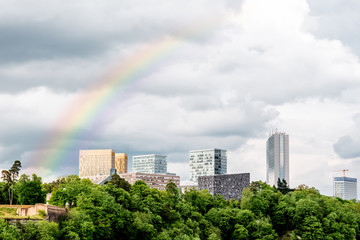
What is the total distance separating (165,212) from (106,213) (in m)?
22.6

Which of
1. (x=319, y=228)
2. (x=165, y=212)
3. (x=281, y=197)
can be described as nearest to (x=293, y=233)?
(x=319, y=228)

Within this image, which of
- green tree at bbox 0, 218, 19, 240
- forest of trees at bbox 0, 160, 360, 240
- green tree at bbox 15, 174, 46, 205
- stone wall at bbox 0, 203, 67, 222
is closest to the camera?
green tree at bbox 0, 218, 19, 240

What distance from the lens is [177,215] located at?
130 m

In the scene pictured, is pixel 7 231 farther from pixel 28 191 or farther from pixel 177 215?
pixel 177 215

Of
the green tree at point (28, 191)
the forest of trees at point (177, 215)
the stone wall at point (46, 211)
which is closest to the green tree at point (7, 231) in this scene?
the forest of trees at point (177, 215)

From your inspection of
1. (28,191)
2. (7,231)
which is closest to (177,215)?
(28,191)

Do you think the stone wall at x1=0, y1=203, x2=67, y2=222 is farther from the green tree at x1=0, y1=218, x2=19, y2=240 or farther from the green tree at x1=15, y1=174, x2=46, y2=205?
the green tree at x1=15, y1=174, x2=46, y2=205

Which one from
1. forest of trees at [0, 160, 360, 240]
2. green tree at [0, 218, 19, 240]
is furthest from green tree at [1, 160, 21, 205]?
green tree at [0, 218, 19, 240]

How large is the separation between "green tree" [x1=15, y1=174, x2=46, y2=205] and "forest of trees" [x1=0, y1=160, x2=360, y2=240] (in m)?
0.25

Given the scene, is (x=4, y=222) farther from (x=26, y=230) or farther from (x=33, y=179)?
(x=33, y=179)

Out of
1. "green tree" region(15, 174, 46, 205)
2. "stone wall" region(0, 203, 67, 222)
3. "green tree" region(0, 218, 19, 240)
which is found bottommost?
"green tree" region(0, 218, 19, 240)

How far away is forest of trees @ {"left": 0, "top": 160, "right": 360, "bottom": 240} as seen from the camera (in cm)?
10021

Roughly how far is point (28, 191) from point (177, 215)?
37558 millimetres

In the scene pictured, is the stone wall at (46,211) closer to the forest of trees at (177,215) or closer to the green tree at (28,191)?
the forest of trees at (177,215)
